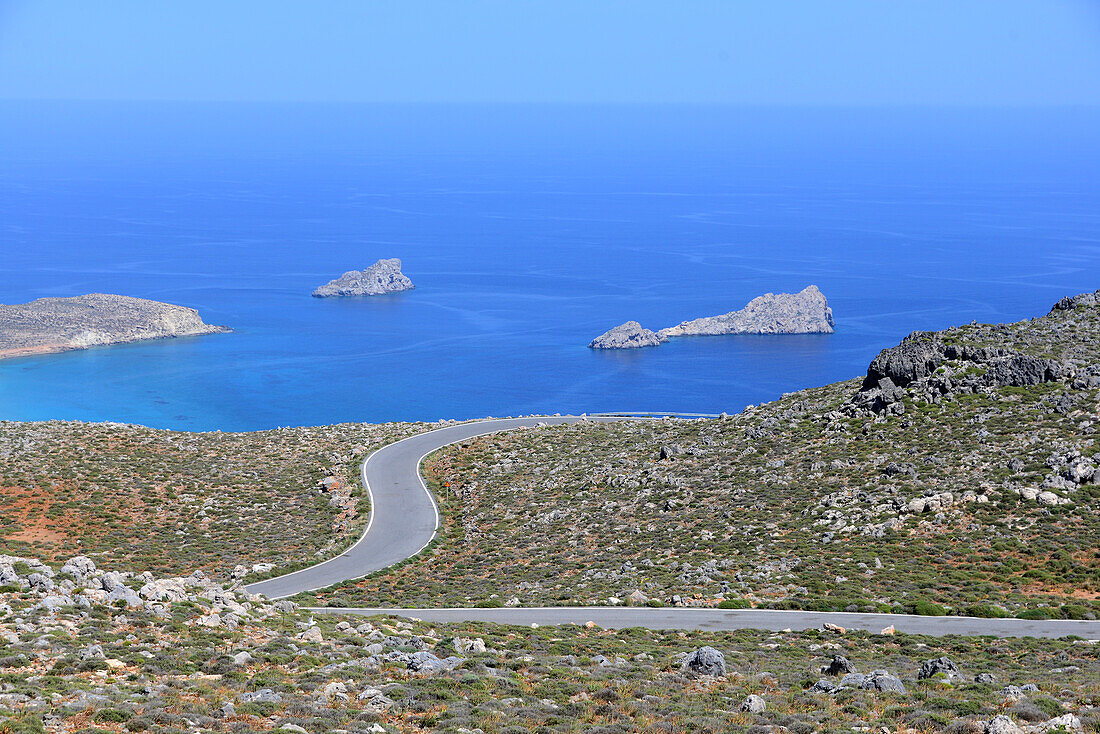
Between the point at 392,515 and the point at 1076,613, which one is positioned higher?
the point at 392,515

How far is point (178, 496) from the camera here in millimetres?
48031

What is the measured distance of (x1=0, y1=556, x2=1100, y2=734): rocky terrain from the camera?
17172 mm

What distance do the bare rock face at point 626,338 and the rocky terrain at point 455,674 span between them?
16618cm

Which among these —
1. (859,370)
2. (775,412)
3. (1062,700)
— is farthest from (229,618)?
(859,370)

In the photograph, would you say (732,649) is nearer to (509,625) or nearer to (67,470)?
(509,625)

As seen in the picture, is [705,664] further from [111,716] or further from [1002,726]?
[111,716]

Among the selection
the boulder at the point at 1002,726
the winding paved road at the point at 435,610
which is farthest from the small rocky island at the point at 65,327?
the boulder at the point at 1002,726

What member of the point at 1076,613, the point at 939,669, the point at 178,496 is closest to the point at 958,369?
the point at 1076,613

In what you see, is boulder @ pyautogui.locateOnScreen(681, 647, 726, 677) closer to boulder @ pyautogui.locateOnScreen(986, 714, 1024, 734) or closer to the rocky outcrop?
boulder @ pyautogui.locateOnScreen(986, 714, 1024, 734)

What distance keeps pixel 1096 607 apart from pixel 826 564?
8374mm

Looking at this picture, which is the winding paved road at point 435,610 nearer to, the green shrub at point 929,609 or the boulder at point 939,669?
the green shrub at point 929,609

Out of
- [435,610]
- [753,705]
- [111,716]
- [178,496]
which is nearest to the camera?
[111,716]

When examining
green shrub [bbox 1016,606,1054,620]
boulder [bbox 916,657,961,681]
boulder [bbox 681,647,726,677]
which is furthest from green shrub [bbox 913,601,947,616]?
boulder [bbox 681,647,726,677]

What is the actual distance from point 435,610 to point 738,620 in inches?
394
